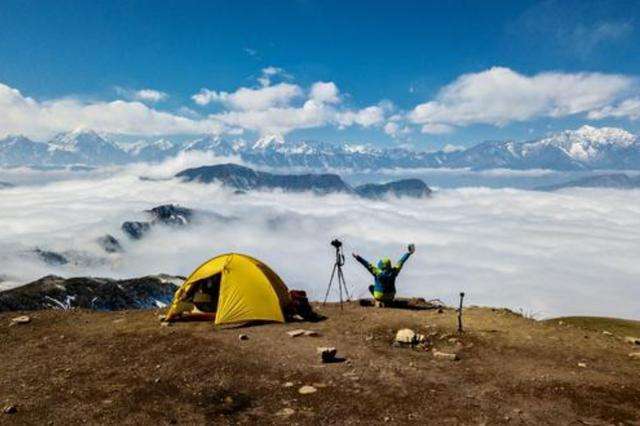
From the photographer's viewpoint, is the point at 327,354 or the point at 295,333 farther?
the point at 295,333

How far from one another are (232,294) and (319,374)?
338 inches

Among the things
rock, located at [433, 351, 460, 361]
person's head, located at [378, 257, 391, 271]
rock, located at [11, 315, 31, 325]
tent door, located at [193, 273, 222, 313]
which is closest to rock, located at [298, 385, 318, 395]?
rock, located at [433, 351, 460, 361]

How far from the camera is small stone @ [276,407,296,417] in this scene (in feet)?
47.2

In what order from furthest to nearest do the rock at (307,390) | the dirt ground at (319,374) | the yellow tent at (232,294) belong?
the yellow tent at (232,294), the rock at (307,390), the dirt ground at (319,374)

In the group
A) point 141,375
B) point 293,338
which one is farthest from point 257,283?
point 141,375

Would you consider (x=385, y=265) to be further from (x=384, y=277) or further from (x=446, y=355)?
(x=446, y=355)

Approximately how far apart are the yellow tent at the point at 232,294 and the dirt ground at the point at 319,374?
4.26ft

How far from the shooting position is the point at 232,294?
81.0ft

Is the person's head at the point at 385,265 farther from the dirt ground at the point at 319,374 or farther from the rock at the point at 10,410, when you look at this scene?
the rock at the point at 10,410

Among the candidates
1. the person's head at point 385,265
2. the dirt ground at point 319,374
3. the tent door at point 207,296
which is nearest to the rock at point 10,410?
the dirt ground at point 319,374

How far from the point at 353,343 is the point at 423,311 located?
269 inches

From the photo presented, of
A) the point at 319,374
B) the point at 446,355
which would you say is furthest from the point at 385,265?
the point at 319,374

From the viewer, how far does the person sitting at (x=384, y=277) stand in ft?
89.6

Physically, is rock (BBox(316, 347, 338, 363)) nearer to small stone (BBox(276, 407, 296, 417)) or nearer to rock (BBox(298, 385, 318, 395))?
rock (BBox(298, 385, 318, 395))
